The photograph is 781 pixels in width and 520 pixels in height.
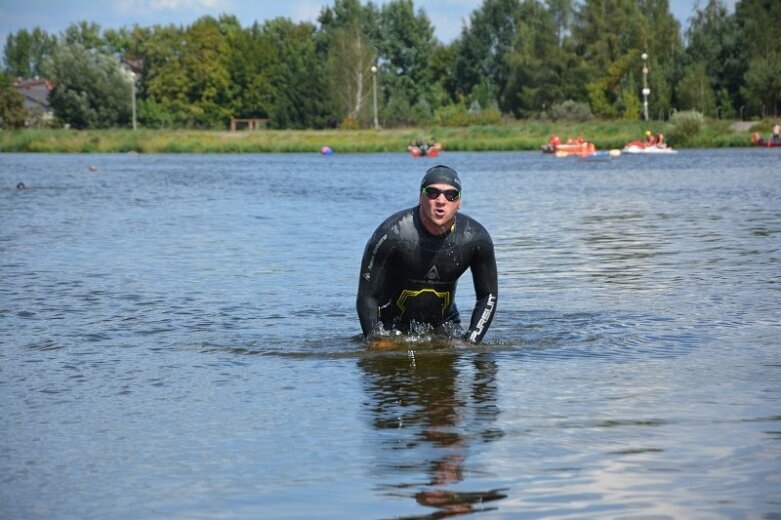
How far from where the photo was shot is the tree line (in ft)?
347

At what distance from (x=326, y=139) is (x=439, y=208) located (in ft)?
314

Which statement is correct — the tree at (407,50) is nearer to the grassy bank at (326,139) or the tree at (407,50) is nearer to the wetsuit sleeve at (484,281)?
the grassy bank at (326,139)

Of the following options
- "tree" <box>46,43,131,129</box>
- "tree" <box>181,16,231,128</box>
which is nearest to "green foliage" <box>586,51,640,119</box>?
"tree" <box>181,16,231,128</box>

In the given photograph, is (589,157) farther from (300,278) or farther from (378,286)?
(378,286)

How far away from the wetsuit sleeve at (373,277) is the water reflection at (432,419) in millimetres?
392

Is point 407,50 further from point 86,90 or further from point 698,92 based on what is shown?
point 698,92

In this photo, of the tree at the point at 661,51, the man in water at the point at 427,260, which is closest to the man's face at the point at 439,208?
the man in water at the point at 427,260

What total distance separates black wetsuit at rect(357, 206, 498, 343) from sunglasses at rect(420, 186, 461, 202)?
1.35 ft

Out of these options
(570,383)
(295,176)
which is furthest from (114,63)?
(570,383)

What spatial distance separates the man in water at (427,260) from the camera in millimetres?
10273

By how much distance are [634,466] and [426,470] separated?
1.04 m

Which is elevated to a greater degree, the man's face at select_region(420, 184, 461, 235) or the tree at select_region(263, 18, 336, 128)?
the tree at select_region(263, 18, 336, 128)

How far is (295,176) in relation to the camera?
5631 centimetres

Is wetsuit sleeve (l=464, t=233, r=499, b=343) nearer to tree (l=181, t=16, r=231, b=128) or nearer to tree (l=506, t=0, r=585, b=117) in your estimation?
tree (l=506, t=0, r=585, b=117)
